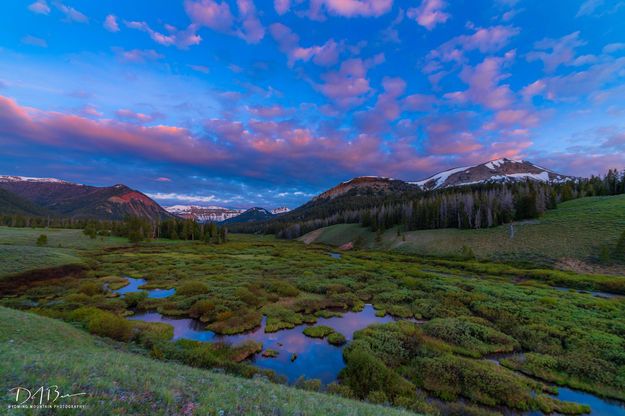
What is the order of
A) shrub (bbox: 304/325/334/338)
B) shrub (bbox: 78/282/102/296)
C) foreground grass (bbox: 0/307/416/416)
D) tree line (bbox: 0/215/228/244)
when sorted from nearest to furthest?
foreground grass (bbox: 0/307/416/416) → shrub (bbox: 304/325/334/338) → shrub (bbox: 78/282/102/296) → tree line (bbox: 0/215/228/244)

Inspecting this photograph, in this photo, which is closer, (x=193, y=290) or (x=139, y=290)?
(x=193, y=290)

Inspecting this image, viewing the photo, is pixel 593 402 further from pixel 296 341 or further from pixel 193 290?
pixel 193 290

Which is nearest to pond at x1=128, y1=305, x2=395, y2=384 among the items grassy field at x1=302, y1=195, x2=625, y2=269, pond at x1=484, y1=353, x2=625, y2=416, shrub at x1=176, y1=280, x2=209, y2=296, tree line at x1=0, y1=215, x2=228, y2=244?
shrub at x1=176, y1=280, x2=209, y2=296

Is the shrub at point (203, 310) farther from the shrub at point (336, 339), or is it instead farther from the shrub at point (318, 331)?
the shrub at point (336, 339)

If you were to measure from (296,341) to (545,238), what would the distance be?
76.2m

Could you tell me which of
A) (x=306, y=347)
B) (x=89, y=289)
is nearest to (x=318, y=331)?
(x=306, y=347)

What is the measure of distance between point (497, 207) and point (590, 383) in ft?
291

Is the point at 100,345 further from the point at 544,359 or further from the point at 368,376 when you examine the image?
the point at 544,359

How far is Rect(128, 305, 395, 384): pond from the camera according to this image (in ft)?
56.1

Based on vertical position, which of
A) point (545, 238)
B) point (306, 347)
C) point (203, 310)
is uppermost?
point (545, 238)

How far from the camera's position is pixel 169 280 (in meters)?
40.7

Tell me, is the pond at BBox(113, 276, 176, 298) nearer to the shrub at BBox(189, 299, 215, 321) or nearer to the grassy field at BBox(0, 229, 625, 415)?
the grassy field at BBox(0, 229, 625, 415)

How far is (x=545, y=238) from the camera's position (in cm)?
6538

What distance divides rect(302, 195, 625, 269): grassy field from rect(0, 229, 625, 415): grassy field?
16776mm
